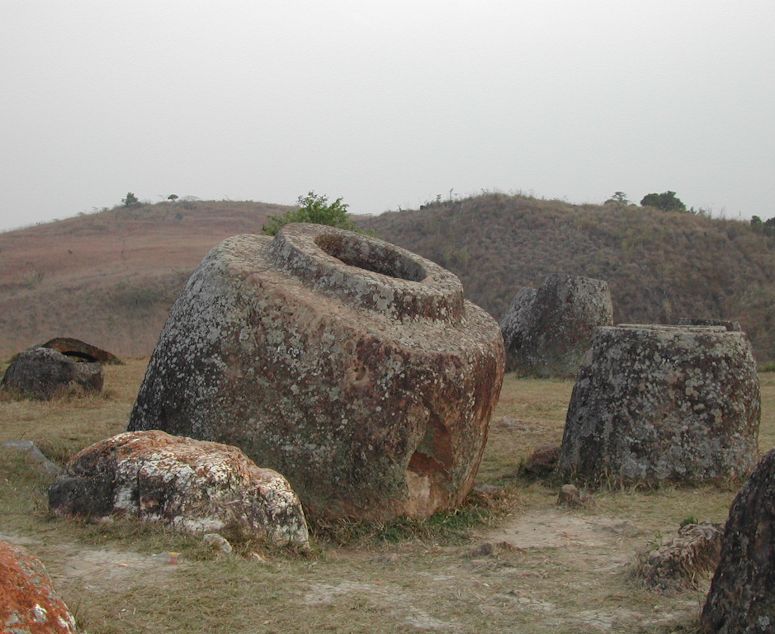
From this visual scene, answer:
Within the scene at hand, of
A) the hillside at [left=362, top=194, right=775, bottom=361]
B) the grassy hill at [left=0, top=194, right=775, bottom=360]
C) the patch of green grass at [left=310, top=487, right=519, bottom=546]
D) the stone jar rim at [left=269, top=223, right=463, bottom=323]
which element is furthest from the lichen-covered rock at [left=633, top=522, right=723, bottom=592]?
the grassy hill at [left=0, top=194, right=775, bottom=360]

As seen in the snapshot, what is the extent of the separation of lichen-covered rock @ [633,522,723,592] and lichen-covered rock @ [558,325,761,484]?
2.64 metres

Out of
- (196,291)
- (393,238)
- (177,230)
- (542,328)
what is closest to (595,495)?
(196,291)

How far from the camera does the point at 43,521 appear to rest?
528cm

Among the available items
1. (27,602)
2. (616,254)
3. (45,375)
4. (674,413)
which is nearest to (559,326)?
(45,375)

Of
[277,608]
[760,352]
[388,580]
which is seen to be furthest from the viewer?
[760,352]

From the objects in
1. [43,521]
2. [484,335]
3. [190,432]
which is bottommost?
[43,521]

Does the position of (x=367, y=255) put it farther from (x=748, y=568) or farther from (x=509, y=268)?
(x=509, y=268)

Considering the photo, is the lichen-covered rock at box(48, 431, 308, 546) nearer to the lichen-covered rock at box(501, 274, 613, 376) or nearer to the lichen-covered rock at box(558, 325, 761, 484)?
the lichen-covered rock at box(558, 325, 761, 484)

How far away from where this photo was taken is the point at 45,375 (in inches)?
478

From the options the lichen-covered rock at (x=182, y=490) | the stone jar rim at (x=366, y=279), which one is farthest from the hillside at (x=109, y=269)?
the lichen-covered rock at (x=182, y=490)

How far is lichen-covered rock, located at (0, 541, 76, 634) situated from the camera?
2.92 m

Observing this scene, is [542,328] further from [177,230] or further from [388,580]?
[177,230]

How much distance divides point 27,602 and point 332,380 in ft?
9.88

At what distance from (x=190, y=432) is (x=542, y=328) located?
42.0 ft
